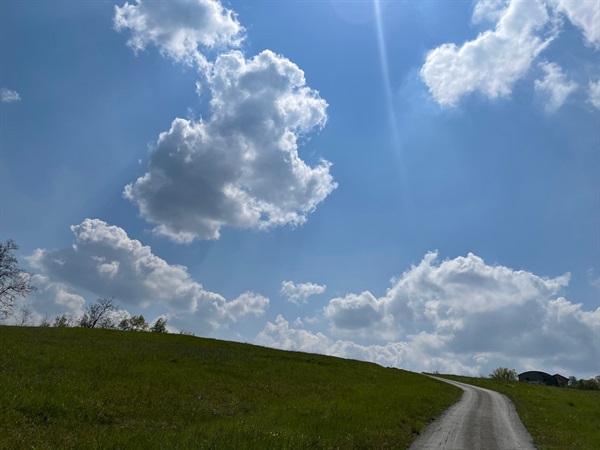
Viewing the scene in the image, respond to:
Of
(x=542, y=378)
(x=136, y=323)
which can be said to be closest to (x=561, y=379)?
(x=542, y=378)

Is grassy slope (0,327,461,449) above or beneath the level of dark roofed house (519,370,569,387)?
beneath

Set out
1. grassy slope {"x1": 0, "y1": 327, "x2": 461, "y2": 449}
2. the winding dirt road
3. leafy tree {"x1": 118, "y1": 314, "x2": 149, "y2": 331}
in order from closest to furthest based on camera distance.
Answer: grassy slope {"x1": 0, "y1": 327, "x2": 461, "y2": 449} → the winding dirt road → leafy tree {"x1": 118, "y1": 314, "x2": 149, "y2": 331}

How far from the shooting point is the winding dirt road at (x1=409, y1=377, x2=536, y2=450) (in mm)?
17500

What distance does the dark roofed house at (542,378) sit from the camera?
18988 cm

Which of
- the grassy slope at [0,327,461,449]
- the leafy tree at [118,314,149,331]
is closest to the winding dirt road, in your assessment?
the grassy slope at [0,327,461,449]

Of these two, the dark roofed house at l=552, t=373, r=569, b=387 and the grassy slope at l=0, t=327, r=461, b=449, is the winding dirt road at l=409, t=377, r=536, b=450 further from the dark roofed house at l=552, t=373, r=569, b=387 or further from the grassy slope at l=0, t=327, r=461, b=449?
the dark roofed house at l=552, t=373, r=569, b=387

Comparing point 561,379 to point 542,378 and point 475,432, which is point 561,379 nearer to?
point 542,378

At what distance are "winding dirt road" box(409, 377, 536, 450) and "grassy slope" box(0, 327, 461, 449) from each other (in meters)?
0.93

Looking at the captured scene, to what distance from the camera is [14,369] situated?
912 inches

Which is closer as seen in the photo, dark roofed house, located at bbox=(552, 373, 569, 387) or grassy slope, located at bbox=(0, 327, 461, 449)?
grassy slope, located at bbox=(0, 327, 461, 449)

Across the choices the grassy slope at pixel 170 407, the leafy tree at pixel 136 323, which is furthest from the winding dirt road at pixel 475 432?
the leafy tree at pixel 136 323

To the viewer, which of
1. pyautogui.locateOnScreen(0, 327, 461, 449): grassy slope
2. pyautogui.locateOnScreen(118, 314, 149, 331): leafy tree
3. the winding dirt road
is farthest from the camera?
pyautogui.locateOnScreen(118, 314, 149, 331): leafy tree

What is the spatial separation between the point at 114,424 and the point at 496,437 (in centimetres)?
1734

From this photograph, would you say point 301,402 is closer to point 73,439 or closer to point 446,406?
point 446,406
